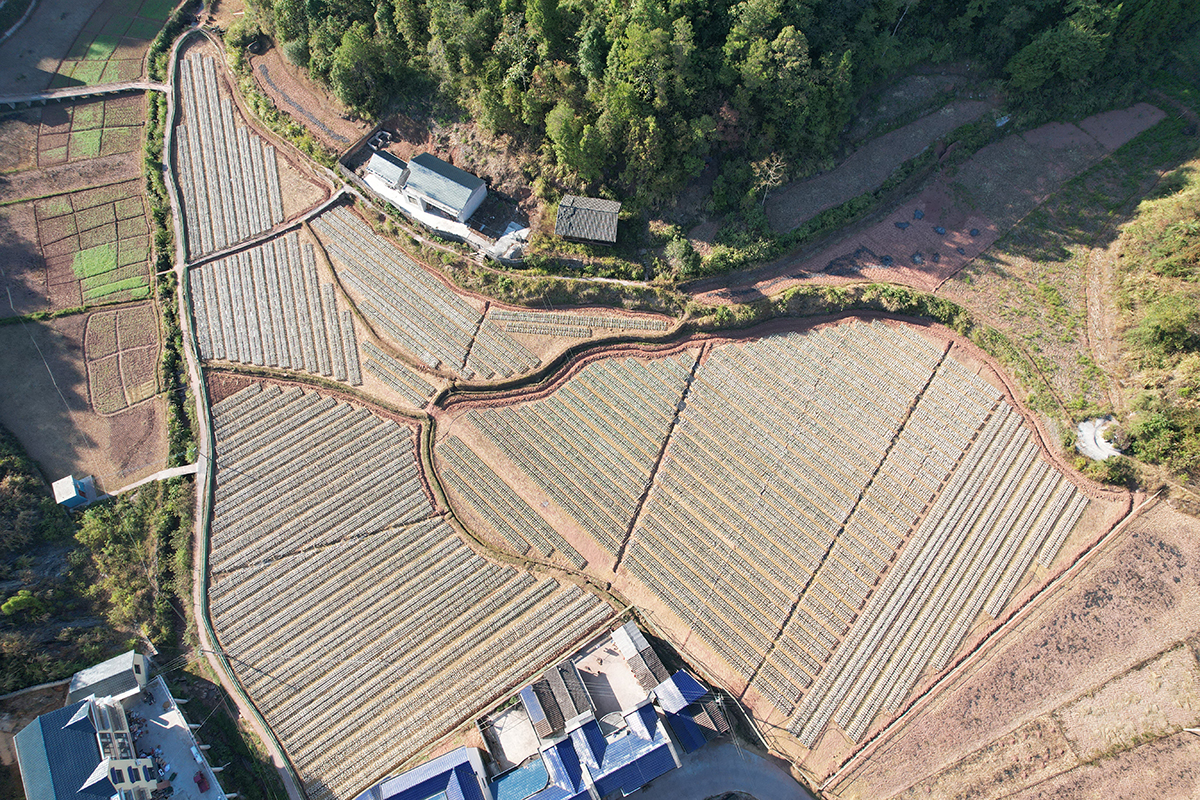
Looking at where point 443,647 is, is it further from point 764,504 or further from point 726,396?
point 726,396

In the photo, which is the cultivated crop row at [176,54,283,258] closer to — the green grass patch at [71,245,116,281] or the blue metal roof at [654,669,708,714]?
the green grass patch at [71,245,116,281]

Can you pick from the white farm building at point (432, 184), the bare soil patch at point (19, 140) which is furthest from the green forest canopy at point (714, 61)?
the bare soil patch at point (19, 140)

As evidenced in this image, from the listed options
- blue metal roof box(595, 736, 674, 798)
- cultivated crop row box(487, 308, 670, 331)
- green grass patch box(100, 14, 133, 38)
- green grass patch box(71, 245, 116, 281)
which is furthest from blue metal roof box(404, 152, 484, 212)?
green grass patch box(100, 14, 133, 38)

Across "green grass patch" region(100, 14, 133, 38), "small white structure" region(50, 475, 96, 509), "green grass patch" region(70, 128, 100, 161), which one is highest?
"green grass patch" region(100, 14, 133, 38)

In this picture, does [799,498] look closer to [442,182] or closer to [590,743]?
[590,743]

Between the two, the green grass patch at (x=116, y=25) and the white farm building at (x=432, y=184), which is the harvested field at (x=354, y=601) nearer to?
the white farm building at (x=432, y=184)
